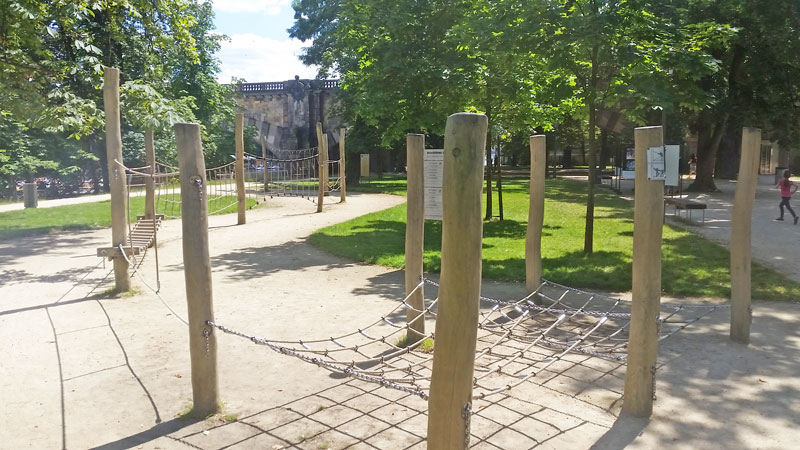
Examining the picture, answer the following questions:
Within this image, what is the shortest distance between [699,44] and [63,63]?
11.0 metres

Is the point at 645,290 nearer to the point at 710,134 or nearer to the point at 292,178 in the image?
the point at 710,134

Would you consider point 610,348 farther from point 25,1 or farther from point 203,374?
point 25,1

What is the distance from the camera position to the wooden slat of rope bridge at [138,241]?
841cm

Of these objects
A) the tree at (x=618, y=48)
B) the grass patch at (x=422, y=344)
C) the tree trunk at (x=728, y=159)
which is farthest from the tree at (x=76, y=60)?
the tree trunk at (x=728, y=159)

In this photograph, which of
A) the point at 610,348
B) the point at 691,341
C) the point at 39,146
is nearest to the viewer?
the point at 610,348

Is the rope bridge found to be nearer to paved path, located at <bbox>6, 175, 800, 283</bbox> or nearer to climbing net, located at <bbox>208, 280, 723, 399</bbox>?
paved path, located at <bbox>6, 175, 800, 283</bbox>

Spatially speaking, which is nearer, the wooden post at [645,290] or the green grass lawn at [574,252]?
the wooden post at [645,290]

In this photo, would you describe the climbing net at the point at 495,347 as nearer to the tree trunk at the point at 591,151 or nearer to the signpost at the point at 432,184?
the signpost at the point at 432,184

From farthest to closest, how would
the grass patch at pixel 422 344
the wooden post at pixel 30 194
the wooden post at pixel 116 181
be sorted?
the wooden post at pixel 30 194, the wooden post at pixel 116 181, the grass patch at pixel 422 344

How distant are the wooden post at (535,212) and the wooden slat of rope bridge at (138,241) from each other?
5122 mm

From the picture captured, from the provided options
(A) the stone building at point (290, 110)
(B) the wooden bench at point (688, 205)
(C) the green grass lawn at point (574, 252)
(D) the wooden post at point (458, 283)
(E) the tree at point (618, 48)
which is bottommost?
(C) the green grass lawn at point (574, 252)

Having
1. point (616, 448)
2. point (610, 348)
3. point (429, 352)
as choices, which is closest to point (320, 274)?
point (429, 352)

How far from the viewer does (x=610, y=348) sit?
6.00 m

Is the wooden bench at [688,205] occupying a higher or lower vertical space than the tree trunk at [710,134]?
lower
